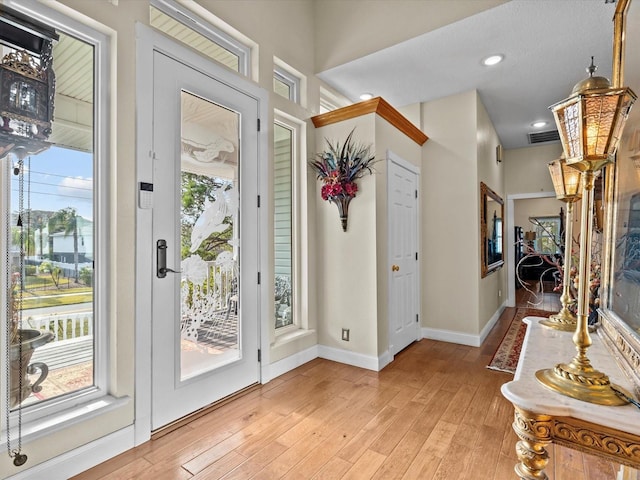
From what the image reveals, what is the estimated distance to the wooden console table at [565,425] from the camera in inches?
35.9

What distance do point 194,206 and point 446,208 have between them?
3.01 metres

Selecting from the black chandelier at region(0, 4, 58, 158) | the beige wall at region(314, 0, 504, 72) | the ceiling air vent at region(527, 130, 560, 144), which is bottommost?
the black chandelier at region(0, 4, 58, 158)

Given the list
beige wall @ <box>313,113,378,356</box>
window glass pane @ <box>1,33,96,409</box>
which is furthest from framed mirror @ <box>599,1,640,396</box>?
window glass pane @ <box>1,33,96,409</box>

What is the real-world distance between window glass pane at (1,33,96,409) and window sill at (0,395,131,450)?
4.1 inches

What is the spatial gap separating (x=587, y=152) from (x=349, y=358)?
272 cm

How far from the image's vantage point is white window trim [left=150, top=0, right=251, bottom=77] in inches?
94.1

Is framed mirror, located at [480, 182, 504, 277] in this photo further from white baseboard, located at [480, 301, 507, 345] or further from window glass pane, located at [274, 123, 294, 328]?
window glass pane, located at [274, 123, 294, 328]

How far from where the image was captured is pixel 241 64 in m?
2.92

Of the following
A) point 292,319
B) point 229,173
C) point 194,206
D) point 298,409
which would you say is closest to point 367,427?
point 298,409

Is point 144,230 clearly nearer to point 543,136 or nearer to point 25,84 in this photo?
point 25,84

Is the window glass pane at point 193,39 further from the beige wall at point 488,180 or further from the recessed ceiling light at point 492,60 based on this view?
the beige wall at point 488,180

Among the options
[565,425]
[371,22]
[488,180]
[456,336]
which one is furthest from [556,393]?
[488,180]

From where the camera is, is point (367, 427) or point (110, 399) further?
point (367, 427)

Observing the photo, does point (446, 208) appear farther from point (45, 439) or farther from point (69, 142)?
point (45, 439)
